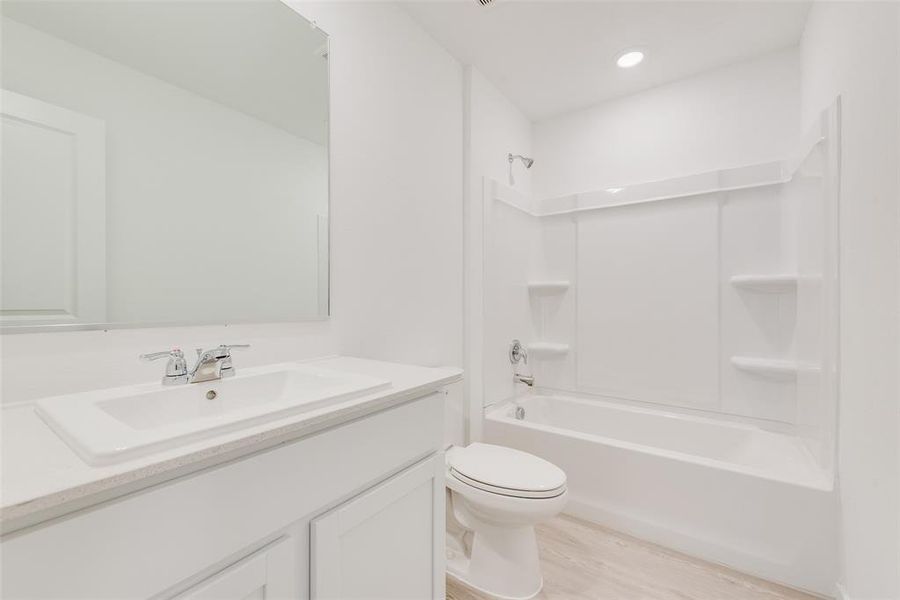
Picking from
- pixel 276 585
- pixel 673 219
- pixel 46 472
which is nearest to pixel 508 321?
pixel 673 219

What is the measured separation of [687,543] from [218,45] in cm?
261

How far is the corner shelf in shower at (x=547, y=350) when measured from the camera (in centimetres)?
265

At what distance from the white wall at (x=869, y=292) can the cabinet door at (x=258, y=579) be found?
4.69ft

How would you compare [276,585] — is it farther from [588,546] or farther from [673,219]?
[673,219]

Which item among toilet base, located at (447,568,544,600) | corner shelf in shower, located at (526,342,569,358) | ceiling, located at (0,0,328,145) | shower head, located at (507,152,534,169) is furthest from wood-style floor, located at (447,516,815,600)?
shower head, located at (507,152,534,169)

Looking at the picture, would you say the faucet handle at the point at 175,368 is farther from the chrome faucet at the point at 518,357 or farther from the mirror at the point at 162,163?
the chrome faucet at the point at 518,357

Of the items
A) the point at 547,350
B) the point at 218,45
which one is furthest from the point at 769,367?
the point at 218,45

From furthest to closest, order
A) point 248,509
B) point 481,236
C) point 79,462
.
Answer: point 481,236 → point 248,509 → point 79,462

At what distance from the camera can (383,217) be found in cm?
165

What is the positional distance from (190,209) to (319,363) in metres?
0.59

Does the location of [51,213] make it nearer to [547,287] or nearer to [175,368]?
[175,368]

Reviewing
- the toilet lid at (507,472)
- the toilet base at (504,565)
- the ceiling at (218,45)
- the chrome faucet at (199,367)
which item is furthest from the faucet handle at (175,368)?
the toilet base at (504,565)

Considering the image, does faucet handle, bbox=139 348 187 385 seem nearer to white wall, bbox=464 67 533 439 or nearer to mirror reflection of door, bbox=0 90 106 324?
mirror reflection of door, bbox=0 90 106 324

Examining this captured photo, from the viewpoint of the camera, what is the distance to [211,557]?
0.61 meters
